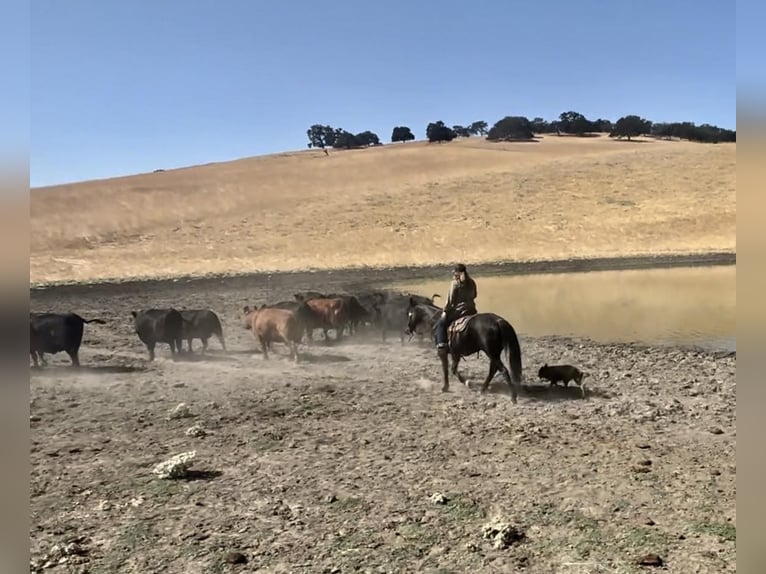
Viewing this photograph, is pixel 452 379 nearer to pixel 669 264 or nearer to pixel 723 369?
pixel 723 369

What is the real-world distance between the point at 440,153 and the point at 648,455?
6632cm

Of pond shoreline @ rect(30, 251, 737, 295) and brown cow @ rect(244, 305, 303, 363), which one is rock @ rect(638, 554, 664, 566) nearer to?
brown cow @ rect(244, 305, 303, 363)

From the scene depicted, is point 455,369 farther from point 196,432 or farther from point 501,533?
point 501,533

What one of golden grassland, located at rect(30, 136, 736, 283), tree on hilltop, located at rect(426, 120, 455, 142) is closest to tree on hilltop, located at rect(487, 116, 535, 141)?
tree on hilltop, located at rect(426, 120, 455, 142)

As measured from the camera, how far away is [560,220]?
1697 inches

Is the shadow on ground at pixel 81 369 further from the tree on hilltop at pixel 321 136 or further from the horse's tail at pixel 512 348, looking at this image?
the tree on hilltop at pixel 321 136

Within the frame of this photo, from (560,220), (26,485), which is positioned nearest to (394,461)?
(26,485)

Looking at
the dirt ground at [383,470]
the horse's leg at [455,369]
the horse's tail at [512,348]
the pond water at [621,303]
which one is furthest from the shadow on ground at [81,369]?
the pond water at [621,303]

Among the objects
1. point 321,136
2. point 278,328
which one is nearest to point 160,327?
point 278,328

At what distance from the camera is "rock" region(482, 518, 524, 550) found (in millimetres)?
5035

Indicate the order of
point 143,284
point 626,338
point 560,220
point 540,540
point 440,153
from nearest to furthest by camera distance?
1. point 540,540
2. point 626,338
3. point 143,284
4. point 560,220
5. point 440,153

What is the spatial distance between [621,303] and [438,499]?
17.1 metres

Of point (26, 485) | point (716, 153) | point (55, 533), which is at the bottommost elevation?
point (55, 533)

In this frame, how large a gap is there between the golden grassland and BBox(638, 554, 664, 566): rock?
27.9m
